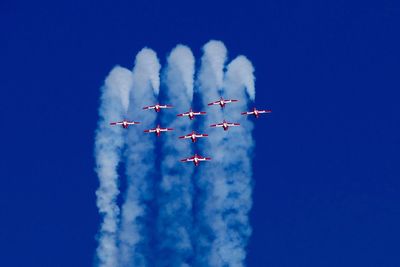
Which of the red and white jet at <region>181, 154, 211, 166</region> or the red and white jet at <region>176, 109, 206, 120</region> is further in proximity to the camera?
the red and white jet at <region>176, 109, 206, 120</region>

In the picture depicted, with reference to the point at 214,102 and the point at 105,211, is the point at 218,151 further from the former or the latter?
the point at 105,211

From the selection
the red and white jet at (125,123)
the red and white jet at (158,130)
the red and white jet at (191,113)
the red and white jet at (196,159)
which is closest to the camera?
the red and white jet at (125,123)

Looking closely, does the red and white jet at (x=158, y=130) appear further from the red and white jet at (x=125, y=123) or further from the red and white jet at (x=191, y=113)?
the red and white jet at (x=191, y=113)

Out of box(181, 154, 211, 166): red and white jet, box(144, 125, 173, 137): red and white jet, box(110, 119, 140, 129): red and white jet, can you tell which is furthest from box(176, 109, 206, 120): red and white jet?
box(110, 119, 140, 129): red and white jet

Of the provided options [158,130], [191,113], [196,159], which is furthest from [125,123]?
[196,159]

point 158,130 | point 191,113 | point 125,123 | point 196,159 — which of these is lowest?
point 196,159

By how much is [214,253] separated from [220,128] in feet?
42.2

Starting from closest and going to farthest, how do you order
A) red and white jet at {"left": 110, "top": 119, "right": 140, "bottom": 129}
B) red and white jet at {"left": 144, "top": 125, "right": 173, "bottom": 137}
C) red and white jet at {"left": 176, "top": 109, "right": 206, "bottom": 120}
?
red and white jet at {"left": 110, "top": 119, "right": 140, "bottom": 129}
red and white jet at {"left": 176, "top": 109, "right": 206, "bottom": 120}
red and white jet at {"left": 144, "top": 125, "right": 173, "bottom": 137}

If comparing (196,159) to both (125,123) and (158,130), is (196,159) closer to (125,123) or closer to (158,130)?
(158,130)

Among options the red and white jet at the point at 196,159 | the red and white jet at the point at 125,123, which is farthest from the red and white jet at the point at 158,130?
the red and white jet at the point at 196,159

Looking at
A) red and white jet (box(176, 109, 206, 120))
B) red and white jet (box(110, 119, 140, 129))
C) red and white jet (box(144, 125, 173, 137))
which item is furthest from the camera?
red and white jet (box(144, 125, 173, 137))

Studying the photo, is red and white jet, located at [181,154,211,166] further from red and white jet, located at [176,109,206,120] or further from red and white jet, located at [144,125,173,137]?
red and white jet, located at [176,109,206,120]

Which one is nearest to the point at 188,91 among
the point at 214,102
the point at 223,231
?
the point at 214,102

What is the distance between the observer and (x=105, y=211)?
110 metres
